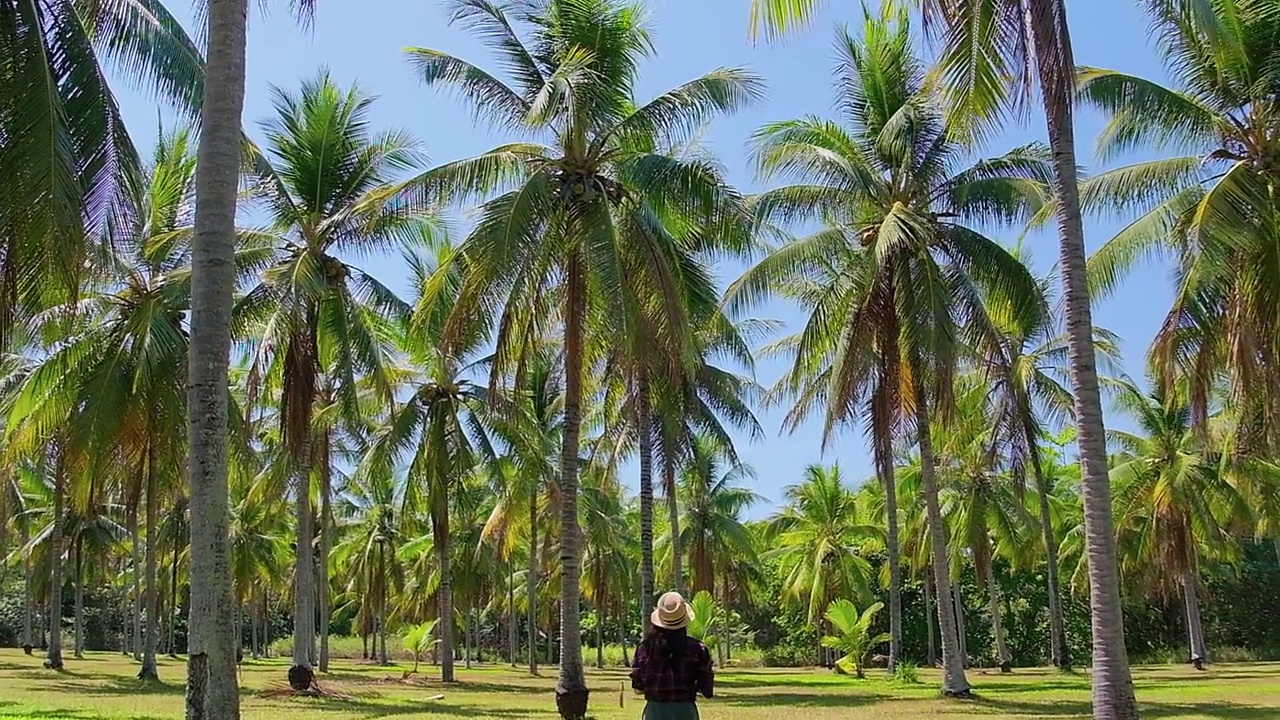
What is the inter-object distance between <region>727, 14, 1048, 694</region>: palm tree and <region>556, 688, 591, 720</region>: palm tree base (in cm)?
703

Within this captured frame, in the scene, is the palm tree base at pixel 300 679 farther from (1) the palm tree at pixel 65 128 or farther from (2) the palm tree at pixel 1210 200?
(2) the palm tree at pixel 1210 200

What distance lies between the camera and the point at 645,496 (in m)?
21.0

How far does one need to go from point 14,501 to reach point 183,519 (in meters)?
6.75

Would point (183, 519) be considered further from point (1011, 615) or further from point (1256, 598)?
point (1256, 598)

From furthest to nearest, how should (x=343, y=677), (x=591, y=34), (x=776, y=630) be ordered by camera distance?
(x=776, y=630), (x=343, y=677), (x=591, y=34)

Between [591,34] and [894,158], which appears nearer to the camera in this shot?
[591,34]

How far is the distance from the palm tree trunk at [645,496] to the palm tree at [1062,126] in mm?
10050

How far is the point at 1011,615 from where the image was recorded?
48.1 m

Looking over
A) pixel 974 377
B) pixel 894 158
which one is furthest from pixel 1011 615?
pixel 894 158

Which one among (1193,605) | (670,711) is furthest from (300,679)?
(1193,605)

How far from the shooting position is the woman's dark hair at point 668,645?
6207mm

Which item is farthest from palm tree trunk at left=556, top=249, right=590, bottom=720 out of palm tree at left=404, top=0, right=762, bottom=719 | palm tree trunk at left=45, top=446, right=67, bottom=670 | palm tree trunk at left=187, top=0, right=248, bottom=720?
palm tree trunk at left=45, top=446, right=67, bottom=670

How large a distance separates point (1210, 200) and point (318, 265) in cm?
1486

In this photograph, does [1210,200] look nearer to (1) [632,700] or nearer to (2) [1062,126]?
(2) [1062,126]
